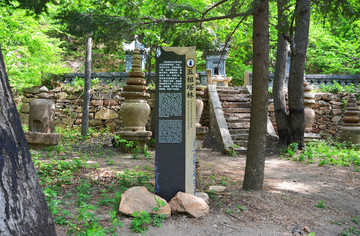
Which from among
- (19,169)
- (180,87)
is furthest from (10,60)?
(19,169)

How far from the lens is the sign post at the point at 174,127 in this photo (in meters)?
3.86

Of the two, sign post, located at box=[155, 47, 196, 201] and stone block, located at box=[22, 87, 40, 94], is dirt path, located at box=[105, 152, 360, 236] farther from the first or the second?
stone block, located at box=[22, 87, 40, 94]

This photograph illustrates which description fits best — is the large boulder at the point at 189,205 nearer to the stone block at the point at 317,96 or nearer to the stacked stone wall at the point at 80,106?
the stacked stone wall at the point at 80,106

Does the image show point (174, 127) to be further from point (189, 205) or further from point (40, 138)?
point (40, 138)

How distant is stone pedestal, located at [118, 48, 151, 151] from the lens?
7.50m

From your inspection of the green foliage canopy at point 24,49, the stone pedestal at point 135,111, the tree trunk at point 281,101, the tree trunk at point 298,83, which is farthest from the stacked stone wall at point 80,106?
the tree trunk at point 298,83

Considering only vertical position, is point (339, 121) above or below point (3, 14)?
below

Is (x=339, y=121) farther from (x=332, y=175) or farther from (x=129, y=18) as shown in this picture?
(x=129, y=18)

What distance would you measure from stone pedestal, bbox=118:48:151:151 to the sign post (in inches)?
146

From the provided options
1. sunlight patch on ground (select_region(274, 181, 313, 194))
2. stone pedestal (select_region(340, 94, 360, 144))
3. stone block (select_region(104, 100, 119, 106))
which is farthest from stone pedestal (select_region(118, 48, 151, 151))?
stone pedestal (select_region(340, 94, 360, 144))

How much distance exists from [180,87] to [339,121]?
8972 mm

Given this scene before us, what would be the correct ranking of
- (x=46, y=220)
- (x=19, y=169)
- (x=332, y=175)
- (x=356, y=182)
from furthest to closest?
(x=332, y=175)
(x=356, y=182)
(x=46, y=220)
(x=19, y=169)

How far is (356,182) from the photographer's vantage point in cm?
554

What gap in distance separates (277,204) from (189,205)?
4.34 feet
